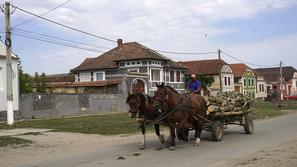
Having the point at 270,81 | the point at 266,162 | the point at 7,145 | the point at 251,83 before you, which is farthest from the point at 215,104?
the point at 270,81

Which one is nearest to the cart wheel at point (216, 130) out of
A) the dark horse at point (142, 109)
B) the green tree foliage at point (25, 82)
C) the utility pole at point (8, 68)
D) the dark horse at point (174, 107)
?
the dark horse at point (174, 107)

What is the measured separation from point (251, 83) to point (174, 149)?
8475 centimetres

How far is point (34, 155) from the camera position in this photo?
1410 cm

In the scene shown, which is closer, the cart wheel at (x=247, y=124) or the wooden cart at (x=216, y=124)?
the wooden cart at (x=216, y=124)

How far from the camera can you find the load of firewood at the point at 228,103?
1612 centimetres

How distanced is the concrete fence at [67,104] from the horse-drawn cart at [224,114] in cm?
2174

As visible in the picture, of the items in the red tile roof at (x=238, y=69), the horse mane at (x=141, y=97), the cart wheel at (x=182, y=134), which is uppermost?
the red tile roof at (x=238, y=69)

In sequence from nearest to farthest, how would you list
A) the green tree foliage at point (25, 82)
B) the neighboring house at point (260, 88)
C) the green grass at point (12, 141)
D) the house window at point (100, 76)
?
the green grass at point (12, 141)
the green tree foliage at point (25, 82)
the house window at point (100, 76)
the neighboring house at point (260, 88)

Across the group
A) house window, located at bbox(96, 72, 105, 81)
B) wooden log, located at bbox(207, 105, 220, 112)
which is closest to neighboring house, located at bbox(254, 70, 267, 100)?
house window, located at bbox(96, 72, 105, 81)

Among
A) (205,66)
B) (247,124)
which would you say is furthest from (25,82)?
(205,66)

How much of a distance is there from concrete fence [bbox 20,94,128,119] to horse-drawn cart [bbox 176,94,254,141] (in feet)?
71.3

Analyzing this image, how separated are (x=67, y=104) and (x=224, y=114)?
25045 mm

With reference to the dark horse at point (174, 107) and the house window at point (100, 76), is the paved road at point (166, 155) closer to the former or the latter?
the dark horse at point (174, 107)

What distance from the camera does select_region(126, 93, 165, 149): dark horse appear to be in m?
13.5
